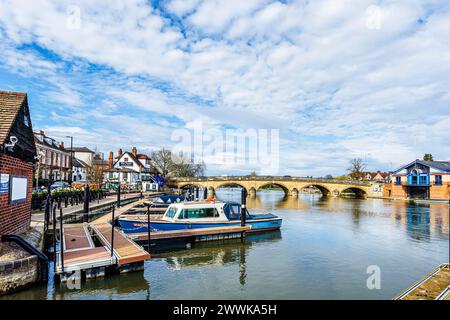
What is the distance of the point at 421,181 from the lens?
60.7 m

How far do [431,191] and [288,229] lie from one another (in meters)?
47.5

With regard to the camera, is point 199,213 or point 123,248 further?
point 199,213

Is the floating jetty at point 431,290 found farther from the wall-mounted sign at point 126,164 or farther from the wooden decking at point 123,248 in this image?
the wall-mounted sign at point 126,164

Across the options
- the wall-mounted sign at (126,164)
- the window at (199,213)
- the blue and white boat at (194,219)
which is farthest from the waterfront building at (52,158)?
the window at (199,213)

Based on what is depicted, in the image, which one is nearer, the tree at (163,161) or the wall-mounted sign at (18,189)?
the wall-mounted sign at (18,189)

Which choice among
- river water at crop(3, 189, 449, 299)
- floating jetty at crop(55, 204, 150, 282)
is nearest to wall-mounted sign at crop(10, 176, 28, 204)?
floating jetty at crop(55, 204, 150, 282)

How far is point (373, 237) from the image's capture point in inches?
880

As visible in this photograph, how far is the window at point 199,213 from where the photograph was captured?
19.7 meters

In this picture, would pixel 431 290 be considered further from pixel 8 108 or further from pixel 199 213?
A: pixel 8 108

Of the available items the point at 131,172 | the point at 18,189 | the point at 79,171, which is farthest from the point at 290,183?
the point at 18,189

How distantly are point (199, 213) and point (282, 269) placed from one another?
24.6 ft

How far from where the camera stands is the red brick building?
35.1 ft
